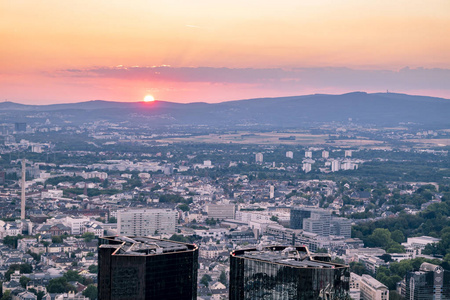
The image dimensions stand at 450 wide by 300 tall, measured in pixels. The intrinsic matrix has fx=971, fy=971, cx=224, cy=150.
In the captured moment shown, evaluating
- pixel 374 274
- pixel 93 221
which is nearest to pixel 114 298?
pixel 374 274

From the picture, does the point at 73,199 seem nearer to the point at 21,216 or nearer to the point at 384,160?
the point at 21,216

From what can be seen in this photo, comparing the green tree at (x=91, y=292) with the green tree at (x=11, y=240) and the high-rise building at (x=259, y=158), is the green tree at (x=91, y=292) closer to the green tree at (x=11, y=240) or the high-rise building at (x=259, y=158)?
the green tree at (x=11, y=240)

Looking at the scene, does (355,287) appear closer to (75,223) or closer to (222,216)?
(75,223)

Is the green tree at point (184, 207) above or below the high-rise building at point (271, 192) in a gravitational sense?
below

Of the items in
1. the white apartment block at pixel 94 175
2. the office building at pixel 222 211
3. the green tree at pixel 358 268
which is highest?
the white apartment block at pixel 94 175

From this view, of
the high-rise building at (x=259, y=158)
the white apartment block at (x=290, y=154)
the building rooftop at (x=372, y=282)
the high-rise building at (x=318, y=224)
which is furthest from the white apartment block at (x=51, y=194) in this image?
the white apartment block at (x=290, y=154)
